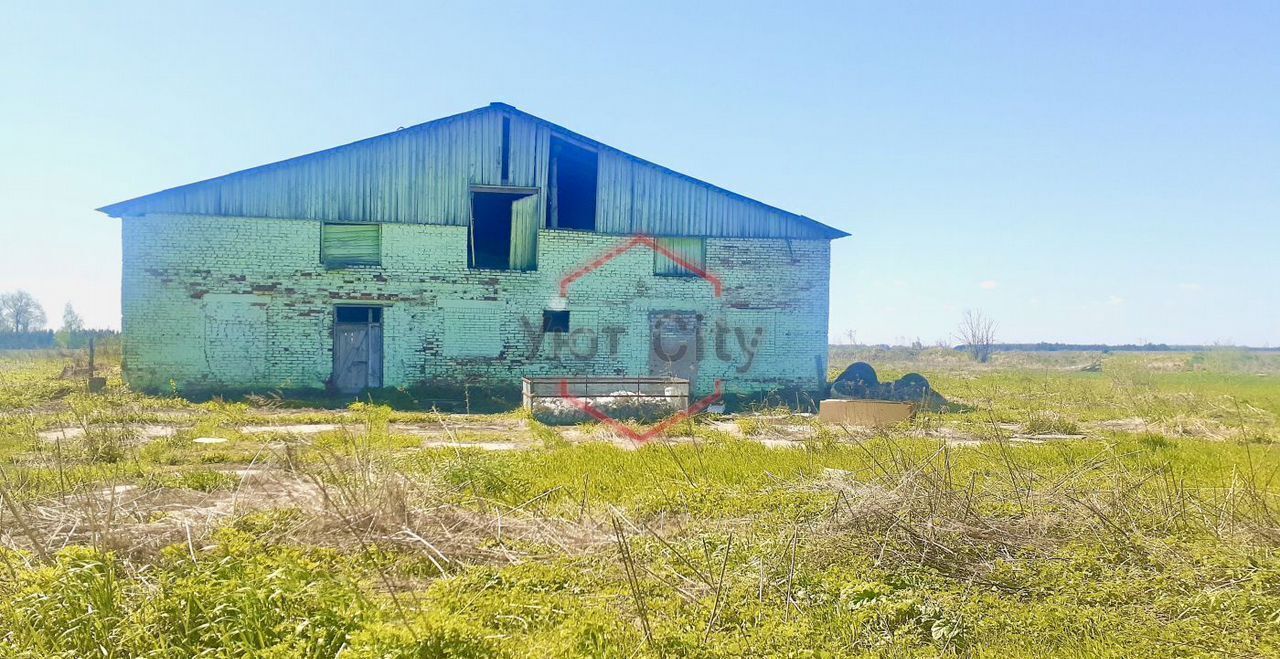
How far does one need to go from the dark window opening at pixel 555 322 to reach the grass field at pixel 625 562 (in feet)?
34.5

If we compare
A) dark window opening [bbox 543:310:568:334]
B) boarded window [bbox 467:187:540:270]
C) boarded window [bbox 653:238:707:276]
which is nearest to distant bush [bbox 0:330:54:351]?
boarded window [bbox 467:187:540:270]

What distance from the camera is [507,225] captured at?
813 inches

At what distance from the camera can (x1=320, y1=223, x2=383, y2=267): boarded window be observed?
1797cm

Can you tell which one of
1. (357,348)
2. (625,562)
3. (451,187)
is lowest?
(625,562)

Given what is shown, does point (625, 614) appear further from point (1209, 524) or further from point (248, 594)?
point (1209, 524)

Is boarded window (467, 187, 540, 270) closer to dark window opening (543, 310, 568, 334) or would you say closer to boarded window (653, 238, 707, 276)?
dark window opening (543, 310, 568, 334)

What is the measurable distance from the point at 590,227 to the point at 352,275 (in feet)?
18.3

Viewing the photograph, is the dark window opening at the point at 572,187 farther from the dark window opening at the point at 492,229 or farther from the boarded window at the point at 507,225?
the dark window opening at the point at 492,229

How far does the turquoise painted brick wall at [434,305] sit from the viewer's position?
17.4 meters

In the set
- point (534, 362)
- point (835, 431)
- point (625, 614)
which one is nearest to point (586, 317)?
point (534, 362)

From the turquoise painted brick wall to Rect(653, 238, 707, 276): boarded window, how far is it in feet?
0.70

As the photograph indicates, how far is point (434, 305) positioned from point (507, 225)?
343cm

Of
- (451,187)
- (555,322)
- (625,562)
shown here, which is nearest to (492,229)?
(451,187)

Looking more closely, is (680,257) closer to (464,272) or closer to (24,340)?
(464,272)
